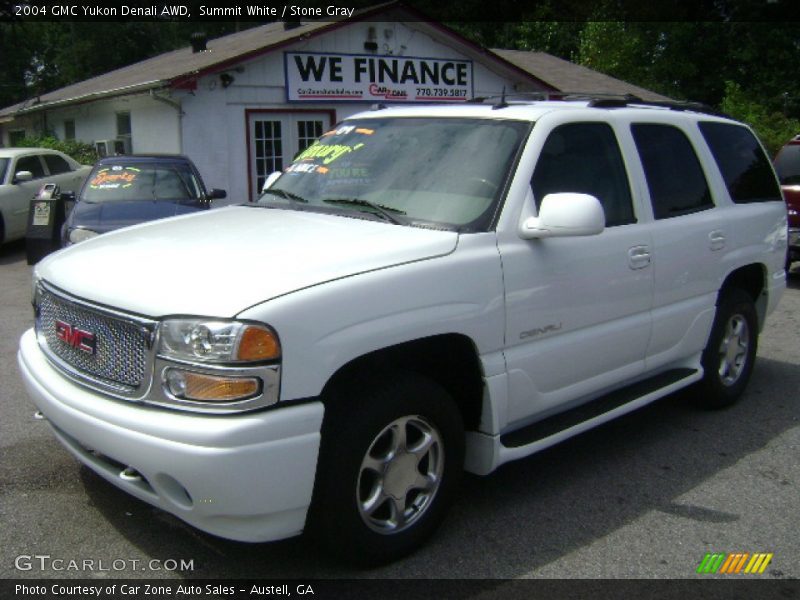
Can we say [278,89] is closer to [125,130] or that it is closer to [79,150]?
[125,130]

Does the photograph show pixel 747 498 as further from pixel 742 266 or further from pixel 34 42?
pixel 34 42

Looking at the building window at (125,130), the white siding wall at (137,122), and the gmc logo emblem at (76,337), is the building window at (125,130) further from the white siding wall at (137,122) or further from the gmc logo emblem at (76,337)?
the gmc logo emblem at (76,337)

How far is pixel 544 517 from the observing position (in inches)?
155

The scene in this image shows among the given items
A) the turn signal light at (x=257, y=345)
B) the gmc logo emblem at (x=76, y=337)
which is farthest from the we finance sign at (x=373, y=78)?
the turn signal light at (x=257, y=345)

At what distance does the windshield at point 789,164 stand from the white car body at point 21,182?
10.5 meters

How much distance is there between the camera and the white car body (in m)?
13.6

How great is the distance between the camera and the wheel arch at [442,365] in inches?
130

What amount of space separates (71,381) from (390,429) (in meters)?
1.35

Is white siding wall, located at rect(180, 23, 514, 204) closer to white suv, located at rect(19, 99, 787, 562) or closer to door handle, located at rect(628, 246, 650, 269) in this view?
white suv, located at rect(19, 99, 787, 562)

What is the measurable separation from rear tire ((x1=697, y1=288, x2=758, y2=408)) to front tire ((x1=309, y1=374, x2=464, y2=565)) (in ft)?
8.01

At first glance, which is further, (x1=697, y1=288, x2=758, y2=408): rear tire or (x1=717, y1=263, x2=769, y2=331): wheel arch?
(x1=717, y1=263, x2=769, y2=331): wheel arch

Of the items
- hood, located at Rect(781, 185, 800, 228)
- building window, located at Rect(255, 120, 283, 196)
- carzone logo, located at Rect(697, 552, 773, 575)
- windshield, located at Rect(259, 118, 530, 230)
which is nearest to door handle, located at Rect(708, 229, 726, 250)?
windshield, located at Rect(259, 118, 530, 230)

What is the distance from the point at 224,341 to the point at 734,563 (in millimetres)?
2392

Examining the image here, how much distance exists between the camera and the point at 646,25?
37.2 meters
